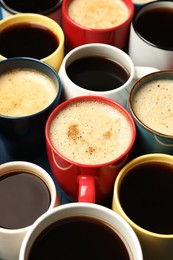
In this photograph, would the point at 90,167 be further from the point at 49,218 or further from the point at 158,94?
the point at 158,94

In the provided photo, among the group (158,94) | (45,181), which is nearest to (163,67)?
(158,94)

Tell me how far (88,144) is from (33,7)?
1.44 feet

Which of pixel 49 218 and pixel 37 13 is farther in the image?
pixel 37 13

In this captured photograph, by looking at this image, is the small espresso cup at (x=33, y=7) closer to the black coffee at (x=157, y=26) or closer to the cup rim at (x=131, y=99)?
the black coffee at (x=157, y=26)

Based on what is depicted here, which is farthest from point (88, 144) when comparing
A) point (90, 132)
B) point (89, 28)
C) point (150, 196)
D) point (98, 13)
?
point (98, 13)

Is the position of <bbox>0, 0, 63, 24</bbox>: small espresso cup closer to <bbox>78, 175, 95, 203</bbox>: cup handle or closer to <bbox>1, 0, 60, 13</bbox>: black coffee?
<bbox>1, 0, 60, 13</bbox>: black coffee

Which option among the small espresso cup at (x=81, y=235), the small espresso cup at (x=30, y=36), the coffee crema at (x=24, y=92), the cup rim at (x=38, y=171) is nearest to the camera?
the small espresso cup at (x=81, y=235)

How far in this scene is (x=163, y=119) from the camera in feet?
2.89

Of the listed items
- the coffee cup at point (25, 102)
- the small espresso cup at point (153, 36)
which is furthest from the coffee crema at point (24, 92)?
the small espresso cup at point (153, 36)

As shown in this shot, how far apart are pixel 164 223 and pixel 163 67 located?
14.7 inches

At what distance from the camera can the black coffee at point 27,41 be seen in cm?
102

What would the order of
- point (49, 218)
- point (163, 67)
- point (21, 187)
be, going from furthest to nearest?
point (163, 67)
point (21, 187)
point (49, 218)

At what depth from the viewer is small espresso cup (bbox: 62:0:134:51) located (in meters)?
1.00

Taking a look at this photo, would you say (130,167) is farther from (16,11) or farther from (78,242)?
(16,11)
